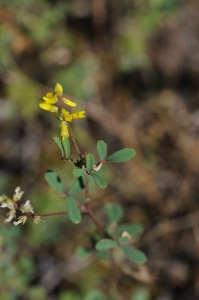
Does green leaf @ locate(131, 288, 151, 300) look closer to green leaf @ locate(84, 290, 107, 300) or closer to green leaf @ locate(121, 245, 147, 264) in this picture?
green leaf @ locate(84, 290, 107, 300)

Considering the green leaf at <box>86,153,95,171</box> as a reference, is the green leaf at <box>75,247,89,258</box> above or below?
below

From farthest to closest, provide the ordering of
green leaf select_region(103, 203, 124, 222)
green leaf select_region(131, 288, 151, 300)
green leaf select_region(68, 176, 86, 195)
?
green leaf select_region(131, 288, 151, 300)
green leaf select_region(103, 203, 124, 222)
green leaf select_region(68, 176, 86, 195)

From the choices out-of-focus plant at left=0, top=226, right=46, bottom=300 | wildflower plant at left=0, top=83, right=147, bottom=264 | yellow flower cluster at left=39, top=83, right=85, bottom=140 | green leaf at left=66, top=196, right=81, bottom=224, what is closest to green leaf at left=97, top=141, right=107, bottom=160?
wildflower plant at left=0, top=83, right=147, bottom=264

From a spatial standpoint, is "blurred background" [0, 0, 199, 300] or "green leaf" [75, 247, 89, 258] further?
"blurred background" [0, 0, 199, 300]

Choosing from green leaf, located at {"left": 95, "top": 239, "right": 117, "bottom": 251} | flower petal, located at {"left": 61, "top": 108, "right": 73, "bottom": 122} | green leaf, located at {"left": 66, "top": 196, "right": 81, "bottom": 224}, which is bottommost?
green leaf, located at {"left": 95, "top": 239, "right": 117, "bottom": 251}

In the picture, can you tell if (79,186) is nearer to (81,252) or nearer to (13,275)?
(81,252)

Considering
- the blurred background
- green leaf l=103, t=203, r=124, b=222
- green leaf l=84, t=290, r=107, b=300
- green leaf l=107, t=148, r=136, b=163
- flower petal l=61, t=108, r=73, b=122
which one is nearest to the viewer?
flower petal l=61, t=108, r=73, b=122

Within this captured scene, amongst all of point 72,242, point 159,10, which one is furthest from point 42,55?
point 72,242
